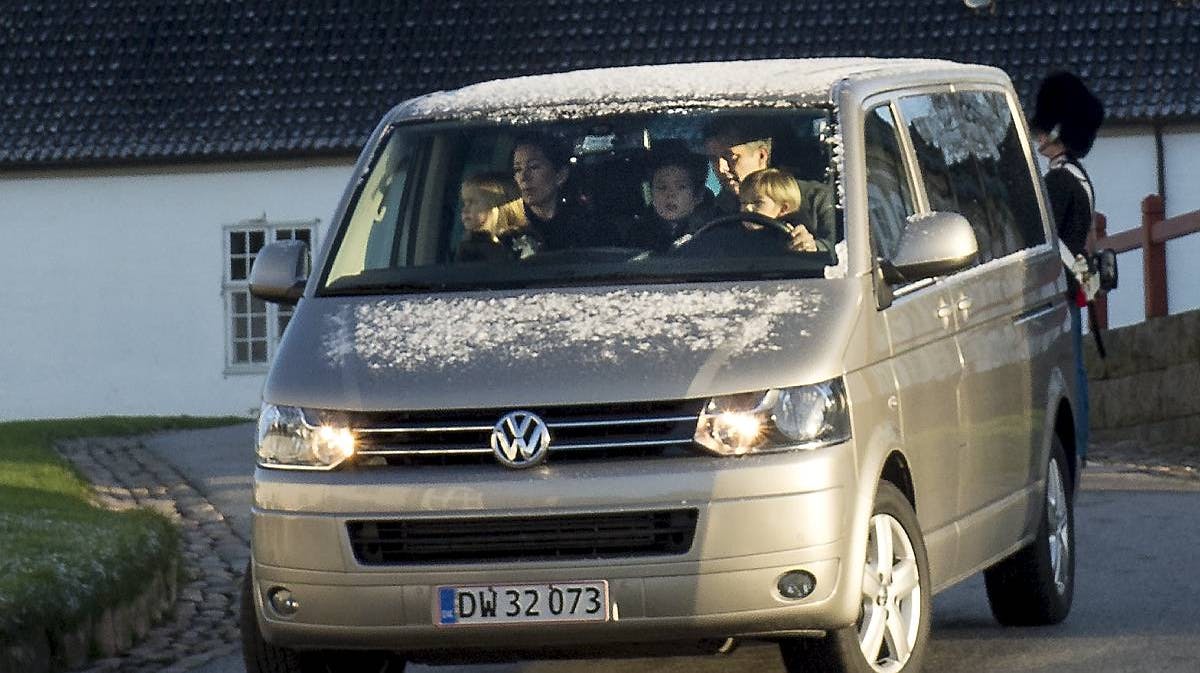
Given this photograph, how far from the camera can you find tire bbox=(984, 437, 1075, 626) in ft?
29.8

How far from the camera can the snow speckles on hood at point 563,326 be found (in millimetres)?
7098

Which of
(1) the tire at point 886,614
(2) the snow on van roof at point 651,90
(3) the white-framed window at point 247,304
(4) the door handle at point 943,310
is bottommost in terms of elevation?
(3) the white-framed window at point 247,304

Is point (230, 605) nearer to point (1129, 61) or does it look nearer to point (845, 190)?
point (845, 190)

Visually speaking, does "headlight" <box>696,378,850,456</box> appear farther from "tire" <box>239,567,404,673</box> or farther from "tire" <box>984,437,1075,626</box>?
"tire" <box>984,437,1075,626</box>

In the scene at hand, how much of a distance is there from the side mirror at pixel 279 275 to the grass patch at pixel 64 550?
4.49 ft

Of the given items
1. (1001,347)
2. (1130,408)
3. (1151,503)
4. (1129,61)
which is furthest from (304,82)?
(1001,347)

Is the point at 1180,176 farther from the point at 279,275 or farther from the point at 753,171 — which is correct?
the point at 279,275

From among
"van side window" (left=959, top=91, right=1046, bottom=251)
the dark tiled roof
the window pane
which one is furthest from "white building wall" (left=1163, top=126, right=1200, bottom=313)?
the window pane

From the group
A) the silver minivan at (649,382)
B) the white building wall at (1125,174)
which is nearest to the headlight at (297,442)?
the silver minivan at (649,382)

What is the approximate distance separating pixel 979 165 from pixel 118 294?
2855 cm

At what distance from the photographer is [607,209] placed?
7.96 metres

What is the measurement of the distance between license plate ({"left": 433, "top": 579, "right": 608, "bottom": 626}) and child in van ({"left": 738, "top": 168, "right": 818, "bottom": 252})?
1392mm

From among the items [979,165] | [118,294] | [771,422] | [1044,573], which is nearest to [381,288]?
[771,422]

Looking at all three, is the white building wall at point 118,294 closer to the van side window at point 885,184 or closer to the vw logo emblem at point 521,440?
the van side window at point 885,184
